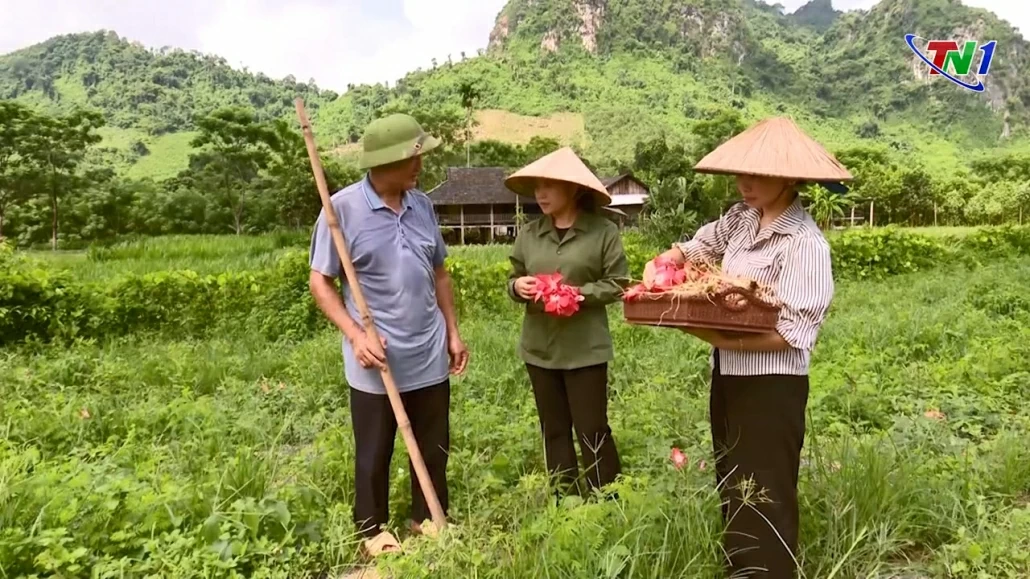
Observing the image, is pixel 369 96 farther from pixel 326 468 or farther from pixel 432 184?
pixel 326 468

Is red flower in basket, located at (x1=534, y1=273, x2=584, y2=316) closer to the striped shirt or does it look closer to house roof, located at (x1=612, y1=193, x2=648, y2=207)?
the striped shirt

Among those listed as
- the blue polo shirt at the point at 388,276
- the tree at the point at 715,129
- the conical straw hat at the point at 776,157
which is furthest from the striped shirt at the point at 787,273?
the tree at the point at 715,129

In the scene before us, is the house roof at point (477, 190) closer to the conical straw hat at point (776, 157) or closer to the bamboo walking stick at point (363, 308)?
the bamboo walking stick at point (363, 308)

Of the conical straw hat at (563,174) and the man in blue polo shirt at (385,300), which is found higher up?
the conical straw hat at (563,174)

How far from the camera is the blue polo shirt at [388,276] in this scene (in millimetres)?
2439

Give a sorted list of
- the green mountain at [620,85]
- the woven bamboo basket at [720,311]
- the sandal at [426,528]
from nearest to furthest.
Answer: the woven bamboo basket at [720,311] < the sandal at [426,528] < the green mountain at [620,85]

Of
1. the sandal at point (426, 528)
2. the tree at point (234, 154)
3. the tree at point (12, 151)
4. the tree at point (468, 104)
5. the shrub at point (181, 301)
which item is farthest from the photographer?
the tree at point (468, 104)

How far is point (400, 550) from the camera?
227 centimetres

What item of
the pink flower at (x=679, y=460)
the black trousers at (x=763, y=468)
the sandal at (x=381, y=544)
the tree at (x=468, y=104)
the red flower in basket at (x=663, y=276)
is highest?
the tree at (x=468, y=104)

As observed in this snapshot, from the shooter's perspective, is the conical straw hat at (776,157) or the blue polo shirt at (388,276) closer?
the conical straw hat at (776,157)

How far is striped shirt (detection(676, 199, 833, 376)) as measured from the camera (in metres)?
1.86

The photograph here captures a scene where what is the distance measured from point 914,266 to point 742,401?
518 inches

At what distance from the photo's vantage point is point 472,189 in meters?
36.2

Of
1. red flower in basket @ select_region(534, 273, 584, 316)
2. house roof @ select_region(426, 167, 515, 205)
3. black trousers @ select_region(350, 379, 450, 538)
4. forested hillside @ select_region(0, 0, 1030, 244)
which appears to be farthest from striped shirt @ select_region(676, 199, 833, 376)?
house roof @ select_region(426, 167, 515, 205)
